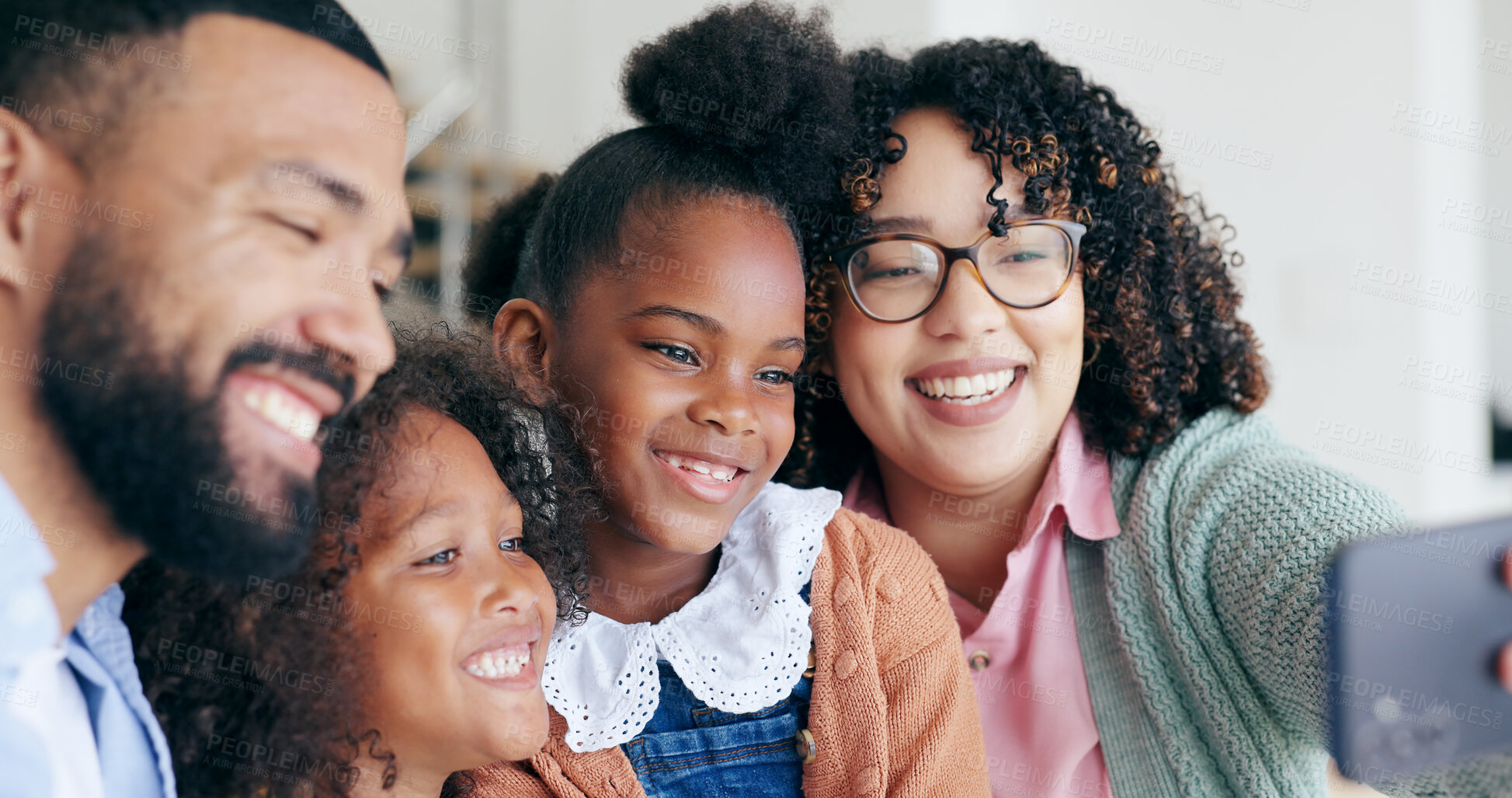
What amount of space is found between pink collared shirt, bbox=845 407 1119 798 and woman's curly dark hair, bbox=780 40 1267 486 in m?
0.10

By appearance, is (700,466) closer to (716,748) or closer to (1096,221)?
(716,748)

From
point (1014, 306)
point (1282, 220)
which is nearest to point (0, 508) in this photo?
point (1014, 306)

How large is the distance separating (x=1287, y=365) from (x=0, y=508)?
2.70 metres

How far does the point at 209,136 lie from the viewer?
582 millimetres

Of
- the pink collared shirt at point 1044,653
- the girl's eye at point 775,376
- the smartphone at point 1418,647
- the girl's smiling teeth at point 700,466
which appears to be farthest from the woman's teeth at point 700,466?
the smartphone at point 1418,647

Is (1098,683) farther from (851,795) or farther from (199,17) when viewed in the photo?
(199,17)

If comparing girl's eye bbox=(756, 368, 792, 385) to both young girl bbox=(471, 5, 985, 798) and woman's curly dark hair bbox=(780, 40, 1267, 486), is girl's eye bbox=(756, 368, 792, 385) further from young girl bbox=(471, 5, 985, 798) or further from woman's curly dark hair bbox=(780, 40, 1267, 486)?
woman's curly dark hair bbox=(780, 40, 1267, 486)

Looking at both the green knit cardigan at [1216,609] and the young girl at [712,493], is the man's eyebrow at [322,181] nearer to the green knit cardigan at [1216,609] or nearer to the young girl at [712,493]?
the young girl at [712,493]

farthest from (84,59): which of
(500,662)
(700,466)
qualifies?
(700,466)

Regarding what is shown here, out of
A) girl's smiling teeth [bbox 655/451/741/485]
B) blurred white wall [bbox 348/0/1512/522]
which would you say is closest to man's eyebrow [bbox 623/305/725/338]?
girl's smiling teeth [bbox 655/451/741/485]

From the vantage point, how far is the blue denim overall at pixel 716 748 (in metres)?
1.12

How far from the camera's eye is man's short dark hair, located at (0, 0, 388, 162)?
21.9 inches

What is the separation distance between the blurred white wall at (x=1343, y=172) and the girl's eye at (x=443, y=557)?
1689 millimetres

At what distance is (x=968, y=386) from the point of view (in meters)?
1.30
